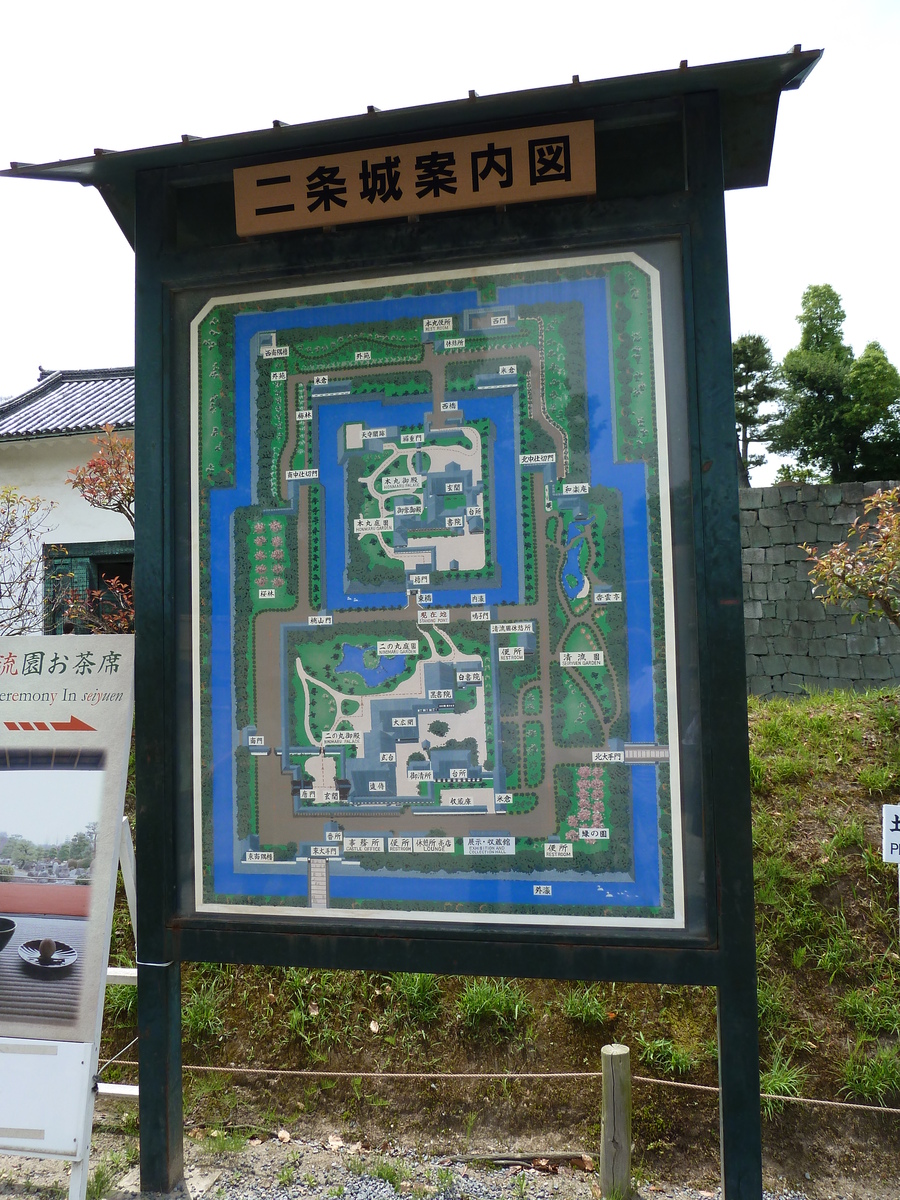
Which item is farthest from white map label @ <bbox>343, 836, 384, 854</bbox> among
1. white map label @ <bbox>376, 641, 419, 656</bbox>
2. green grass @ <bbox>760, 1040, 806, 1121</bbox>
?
green grass @ <bbox>760, 1040, 806, 1121</bbox>

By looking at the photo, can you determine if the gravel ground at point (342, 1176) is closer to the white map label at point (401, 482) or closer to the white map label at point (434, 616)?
the white map label at point (434, 616)

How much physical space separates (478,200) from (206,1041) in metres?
3.80

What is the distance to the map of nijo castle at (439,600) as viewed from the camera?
2529mm

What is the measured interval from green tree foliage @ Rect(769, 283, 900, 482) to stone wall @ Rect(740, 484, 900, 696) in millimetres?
14196

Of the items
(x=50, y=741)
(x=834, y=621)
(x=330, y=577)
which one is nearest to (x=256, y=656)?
(x=330, y=577)

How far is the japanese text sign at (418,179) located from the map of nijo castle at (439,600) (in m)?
0.23

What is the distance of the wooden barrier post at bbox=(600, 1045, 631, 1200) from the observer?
9.26ft

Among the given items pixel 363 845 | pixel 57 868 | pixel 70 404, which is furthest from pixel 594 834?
pixel 70 404

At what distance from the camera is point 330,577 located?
2.74m

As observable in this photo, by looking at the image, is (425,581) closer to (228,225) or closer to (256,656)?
(256,656)

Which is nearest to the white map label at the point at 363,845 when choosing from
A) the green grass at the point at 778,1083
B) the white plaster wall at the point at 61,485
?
the green grass at the point at 778,1083

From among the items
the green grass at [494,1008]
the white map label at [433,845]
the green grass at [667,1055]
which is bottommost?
the green grass at [667,1055]

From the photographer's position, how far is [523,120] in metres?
2.63

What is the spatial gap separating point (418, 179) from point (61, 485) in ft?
33.3
